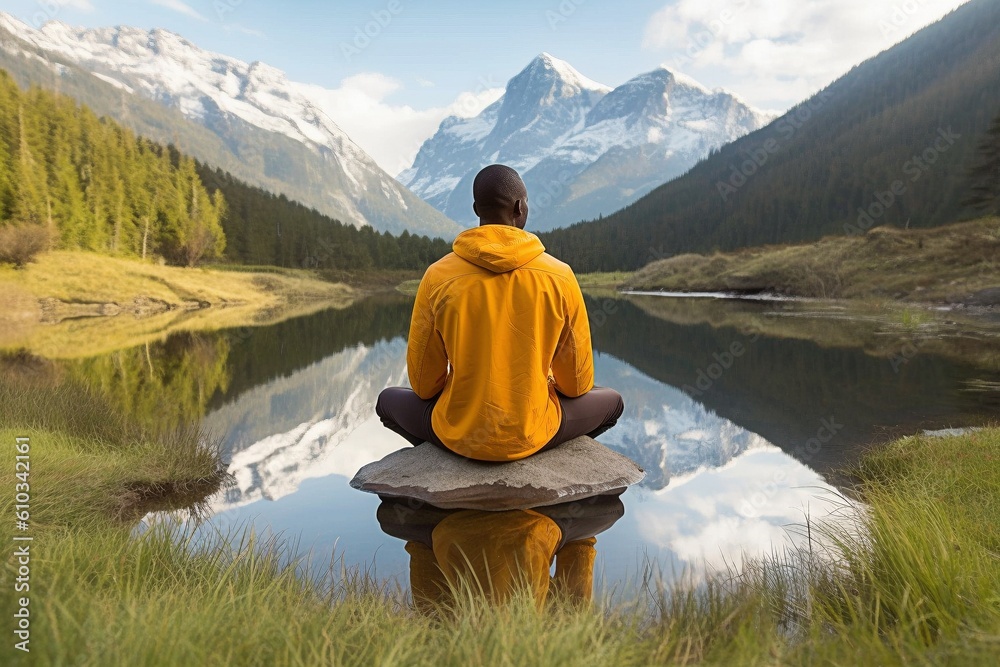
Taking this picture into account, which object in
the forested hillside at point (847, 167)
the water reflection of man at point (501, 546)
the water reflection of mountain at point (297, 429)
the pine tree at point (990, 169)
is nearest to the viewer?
the water reflection of man at point (501, 546)

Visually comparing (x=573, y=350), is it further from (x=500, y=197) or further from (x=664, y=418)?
(x=664, y=418)

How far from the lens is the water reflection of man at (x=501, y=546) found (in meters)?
2.45

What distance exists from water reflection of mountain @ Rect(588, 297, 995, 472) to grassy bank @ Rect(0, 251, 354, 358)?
34.6ft

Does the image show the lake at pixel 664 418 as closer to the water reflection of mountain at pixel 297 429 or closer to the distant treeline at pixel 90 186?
the water reflection of mountain at pixel 297 429

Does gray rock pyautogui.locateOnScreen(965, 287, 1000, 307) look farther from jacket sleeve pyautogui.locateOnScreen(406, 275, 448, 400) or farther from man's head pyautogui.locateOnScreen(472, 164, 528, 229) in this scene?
jacket sleeve pyautogui.locateOnScreen(406, 275, 448, 400)

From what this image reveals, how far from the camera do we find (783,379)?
335 inches

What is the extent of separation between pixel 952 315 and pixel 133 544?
2106 cm

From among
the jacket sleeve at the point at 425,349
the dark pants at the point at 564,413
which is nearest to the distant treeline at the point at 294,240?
the dark pants at the point at 564,413

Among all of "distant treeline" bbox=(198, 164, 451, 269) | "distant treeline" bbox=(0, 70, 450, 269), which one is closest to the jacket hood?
"distant treeline" bbox=(0, 70, 450, 269)

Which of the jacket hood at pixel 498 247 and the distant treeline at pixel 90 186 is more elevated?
A: the distant treeline at pixel 90 186

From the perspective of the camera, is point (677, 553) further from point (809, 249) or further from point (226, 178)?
point (226, 178)

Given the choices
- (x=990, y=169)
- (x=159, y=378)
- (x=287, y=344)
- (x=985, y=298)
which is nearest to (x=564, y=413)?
(x=159, y=378)

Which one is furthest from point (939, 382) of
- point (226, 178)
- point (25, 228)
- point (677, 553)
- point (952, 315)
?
point (226, 178)

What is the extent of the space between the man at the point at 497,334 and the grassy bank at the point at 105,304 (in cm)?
992
